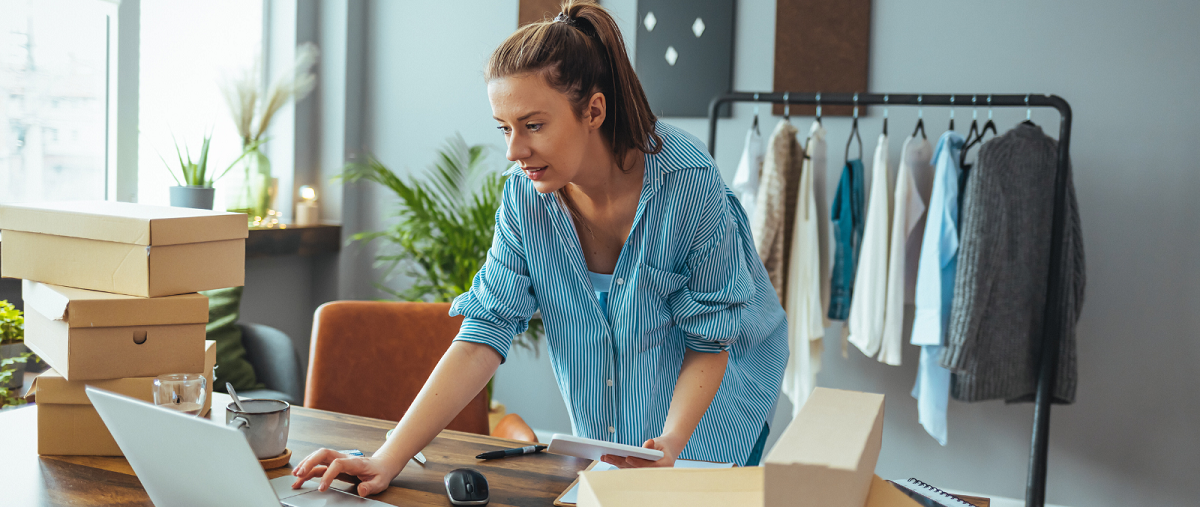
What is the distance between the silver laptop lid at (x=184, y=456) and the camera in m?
0.72

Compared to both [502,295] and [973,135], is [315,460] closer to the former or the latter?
[502,295]

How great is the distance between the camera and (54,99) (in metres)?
2.64

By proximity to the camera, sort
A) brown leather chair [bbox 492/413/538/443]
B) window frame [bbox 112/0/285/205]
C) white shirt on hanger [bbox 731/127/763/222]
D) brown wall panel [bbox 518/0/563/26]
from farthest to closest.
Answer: brown wall panel [bbox 518/0/563/26], window frame [bbox 112/0/285/205], white shirt on hanger [bbox 731/127/763/222], brown leather chair [bbox 492/413/538/443]

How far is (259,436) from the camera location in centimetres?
111

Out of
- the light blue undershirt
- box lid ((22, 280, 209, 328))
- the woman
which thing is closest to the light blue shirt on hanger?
the woman

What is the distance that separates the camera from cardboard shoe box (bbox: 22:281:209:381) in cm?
115

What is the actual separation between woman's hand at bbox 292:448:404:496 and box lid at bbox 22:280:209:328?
36 centimetres

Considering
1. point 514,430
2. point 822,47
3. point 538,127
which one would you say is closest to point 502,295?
point 538,127

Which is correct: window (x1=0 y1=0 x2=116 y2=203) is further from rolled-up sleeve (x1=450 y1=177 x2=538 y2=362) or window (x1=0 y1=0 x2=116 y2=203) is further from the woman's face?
the woman's face

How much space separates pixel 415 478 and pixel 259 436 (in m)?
0.23

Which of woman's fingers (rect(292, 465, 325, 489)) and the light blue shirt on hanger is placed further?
the light blue shirt on hanger

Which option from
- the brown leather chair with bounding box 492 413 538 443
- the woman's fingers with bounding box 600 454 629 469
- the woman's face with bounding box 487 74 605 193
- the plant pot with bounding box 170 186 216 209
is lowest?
the brown leather chair with bounding box 492 413 538 443

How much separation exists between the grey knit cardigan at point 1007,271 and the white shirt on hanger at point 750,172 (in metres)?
0.66

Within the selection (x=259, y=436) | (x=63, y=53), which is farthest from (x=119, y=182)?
(x=259, y=436)
